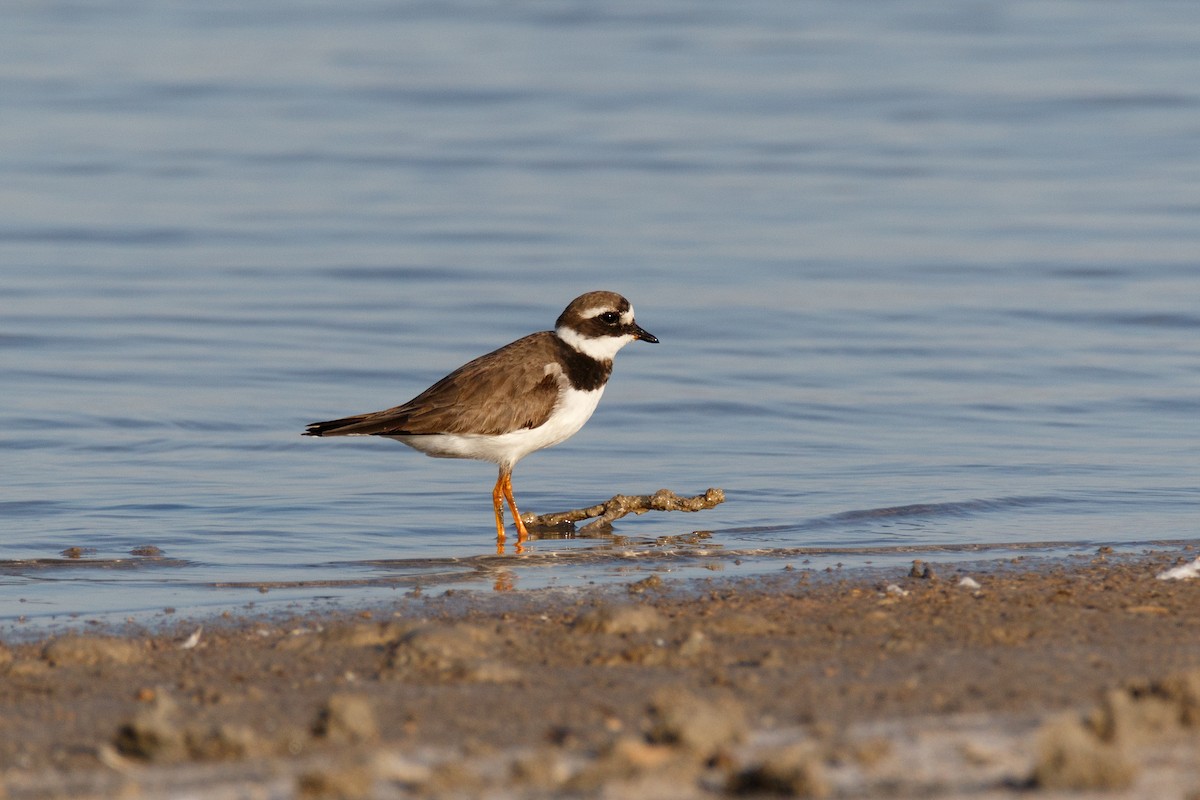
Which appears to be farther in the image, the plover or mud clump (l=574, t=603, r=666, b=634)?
the plover

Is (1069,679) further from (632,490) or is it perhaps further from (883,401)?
(883,401)

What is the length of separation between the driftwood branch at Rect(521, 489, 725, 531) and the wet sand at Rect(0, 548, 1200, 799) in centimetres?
182

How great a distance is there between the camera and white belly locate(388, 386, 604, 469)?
867 centimetres

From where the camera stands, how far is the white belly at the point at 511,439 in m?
8.67

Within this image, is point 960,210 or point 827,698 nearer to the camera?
point 827,698

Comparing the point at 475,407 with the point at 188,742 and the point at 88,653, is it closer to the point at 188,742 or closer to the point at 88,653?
the point at 88,653

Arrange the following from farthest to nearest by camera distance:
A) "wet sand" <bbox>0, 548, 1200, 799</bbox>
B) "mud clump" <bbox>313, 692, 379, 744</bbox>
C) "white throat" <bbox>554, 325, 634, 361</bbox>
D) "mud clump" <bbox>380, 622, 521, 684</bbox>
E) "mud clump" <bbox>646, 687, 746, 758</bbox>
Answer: "white throat" <bbox>554, 325, 634, 361</bbox>, "mud clump" <bbox>380, 622, 521, 684</bbox>, "mud clump" <bbox>313, 692, 379, 744</bbox>, "mud clump" <bbox>646, 687, 746, 758</bbox>, "wet sand" <bbox>0, 548, 1200, 799</bbox>

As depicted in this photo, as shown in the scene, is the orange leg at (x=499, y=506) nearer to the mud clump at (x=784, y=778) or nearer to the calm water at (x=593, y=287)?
the calm water at (x=593, y=287)

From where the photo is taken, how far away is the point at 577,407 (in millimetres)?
8812

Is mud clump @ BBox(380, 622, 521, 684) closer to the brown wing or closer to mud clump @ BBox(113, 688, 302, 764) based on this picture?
mud clump @ BBox(113, 688, 302, 764)

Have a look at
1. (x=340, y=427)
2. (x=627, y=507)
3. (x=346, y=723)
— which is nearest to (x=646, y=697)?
(x=346, y=723)

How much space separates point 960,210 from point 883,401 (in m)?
6.83

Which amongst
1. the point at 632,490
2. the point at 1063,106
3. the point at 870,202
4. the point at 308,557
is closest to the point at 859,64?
the point at 1063,106

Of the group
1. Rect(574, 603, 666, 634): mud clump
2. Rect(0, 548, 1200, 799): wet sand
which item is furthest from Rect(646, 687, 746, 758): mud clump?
Rect(574, 603, 666, 634): mud clump
